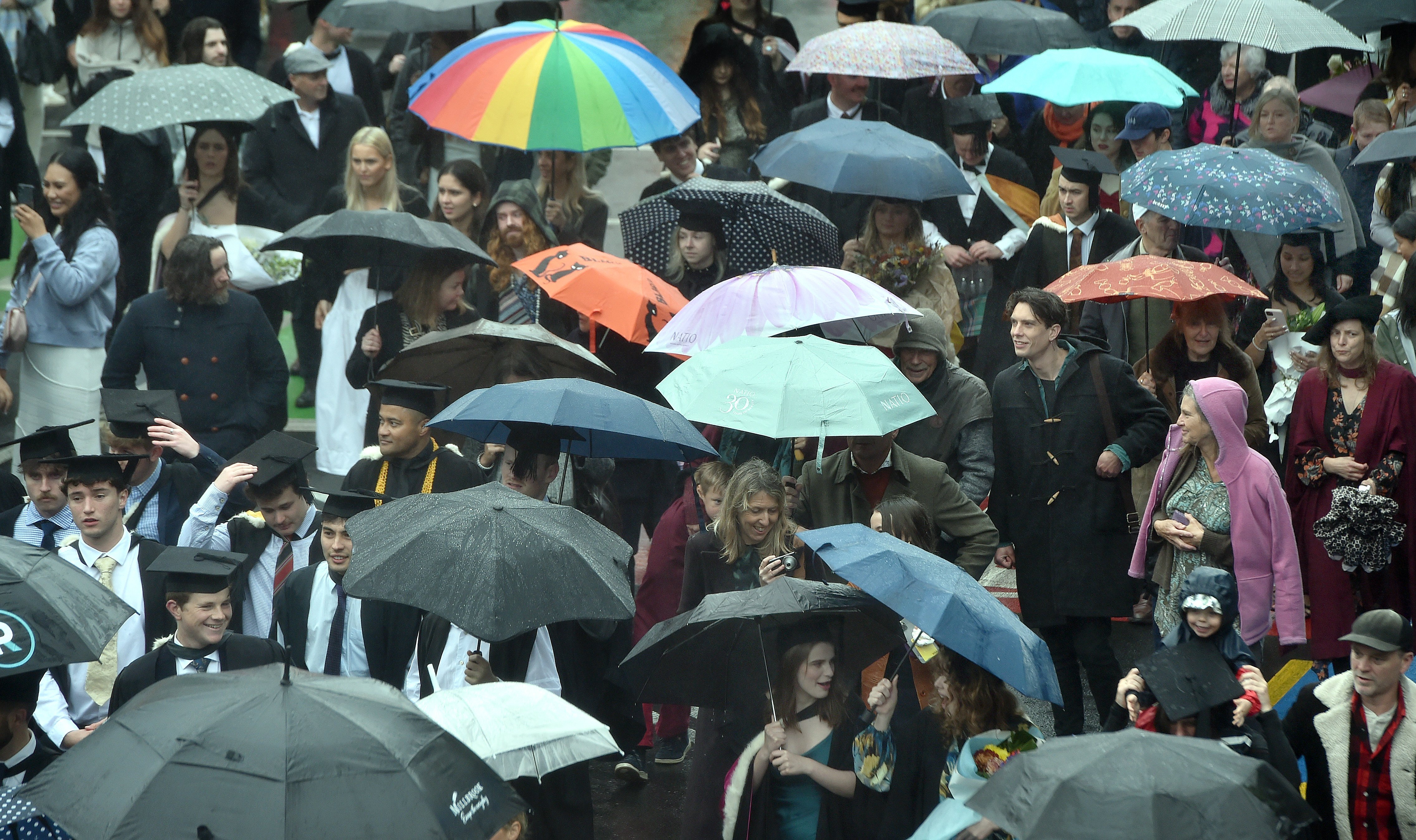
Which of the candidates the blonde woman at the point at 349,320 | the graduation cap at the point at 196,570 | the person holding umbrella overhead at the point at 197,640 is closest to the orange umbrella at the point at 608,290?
the blonde woman at the point at 349,320

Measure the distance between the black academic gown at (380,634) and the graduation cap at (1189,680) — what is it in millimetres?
2783

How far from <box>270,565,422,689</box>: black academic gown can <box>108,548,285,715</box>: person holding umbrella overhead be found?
0.24 m

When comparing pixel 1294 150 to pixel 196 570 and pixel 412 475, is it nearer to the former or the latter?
pixel 412 475

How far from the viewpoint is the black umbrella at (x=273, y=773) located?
3715mm

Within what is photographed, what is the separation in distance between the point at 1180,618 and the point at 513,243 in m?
4.90

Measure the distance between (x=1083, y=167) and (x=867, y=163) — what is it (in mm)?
1287

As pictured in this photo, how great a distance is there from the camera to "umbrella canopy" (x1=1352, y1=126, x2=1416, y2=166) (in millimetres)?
8984

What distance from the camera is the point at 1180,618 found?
239 inches

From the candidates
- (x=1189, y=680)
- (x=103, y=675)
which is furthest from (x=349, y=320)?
(x=1189, y=680)

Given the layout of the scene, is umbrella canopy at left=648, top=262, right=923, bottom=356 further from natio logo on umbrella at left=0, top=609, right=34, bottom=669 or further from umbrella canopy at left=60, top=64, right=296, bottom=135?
natio logo on umbrella at left=0, top=609, right=34, bottom=669

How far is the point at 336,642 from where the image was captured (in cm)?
629

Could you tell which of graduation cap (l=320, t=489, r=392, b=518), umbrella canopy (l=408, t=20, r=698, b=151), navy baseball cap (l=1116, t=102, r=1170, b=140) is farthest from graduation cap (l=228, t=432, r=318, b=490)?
navy baseball cap (l=1116, t=102, r=1170, b=140)

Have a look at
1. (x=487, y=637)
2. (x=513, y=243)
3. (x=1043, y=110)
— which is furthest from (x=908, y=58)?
(x=487, y=637)

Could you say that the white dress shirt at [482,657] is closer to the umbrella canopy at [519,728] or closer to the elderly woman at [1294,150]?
the umbrella canopy at [519,728]
